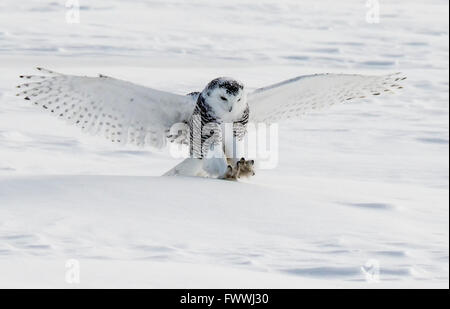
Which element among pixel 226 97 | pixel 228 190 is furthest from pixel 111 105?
pixel 228 190

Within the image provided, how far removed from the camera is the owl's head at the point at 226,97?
5844mm

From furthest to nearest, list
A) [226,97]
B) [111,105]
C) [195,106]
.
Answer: [111,105], [195,106], [226,97]

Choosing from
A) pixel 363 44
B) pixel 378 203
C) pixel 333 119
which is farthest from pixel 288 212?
pixel 363 44

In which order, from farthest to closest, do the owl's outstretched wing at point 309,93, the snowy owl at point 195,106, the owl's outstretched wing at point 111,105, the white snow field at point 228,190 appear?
the owl's outstretched wing at point 309,93 → the owl's outstretched wing at point 111,105 → the snowy owl at point 195,106 → the white snow field at point 228,190

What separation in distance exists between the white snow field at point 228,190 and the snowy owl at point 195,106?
27cm

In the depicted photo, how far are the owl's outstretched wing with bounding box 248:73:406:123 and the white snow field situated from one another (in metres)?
0.46

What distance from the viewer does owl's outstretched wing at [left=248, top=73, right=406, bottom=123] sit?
6.48 meters

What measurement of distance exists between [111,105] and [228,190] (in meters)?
1.14

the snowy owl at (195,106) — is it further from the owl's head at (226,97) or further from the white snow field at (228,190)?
the white snow field at (228,190)

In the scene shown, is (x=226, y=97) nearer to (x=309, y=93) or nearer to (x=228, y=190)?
(x=228, y=190)

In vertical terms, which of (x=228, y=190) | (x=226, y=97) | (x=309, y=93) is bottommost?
(x=228, y=190)

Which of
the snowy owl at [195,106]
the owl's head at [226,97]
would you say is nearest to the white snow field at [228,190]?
the snowy owl at [195,106]

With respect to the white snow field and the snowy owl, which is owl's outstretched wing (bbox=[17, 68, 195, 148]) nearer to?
the snowy owl

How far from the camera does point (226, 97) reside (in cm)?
584
